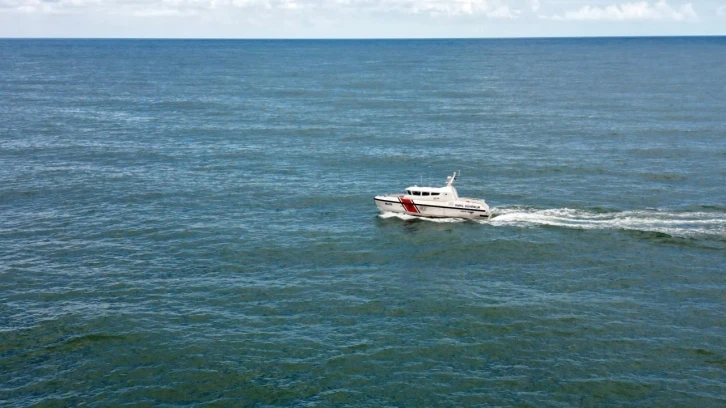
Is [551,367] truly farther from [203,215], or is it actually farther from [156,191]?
[156,191]

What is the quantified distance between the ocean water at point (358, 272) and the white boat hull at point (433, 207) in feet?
4.48

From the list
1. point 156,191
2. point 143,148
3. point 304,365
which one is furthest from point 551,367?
point 143,148

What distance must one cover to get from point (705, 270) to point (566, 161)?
47731 mm

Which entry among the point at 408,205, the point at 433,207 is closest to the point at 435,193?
the point at 433,207

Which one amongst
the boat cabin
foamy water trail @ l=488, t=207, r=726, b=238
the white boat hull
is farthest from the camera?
the boat cabin

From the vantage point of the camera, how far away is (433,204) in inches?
3688

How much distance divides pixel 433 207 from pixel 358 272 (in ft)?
69.6

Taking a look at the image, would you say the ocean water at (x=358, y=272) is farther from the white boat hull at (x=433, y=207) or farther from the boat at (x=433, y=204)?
the boat at (x=433, y=204)

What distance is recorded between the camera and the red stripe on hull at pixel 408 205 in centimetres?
9419

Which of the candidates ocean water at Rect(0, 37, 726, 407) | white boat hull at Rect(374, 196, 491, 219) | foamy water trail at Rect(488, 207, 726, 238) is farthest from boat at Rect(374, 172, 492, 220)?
foamy water trail at Rect(488, 207, 726, 238)

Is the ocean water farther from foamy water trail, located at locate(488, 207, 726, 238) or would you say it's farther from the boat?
the boat

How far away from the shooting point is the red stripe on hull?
9419 cm

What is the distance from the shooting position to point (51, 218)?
93.7 meters

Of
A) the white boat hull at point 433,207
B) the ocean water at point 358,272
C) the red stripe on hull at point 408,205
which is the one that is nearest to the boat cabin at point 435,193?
the white boat hull at point 433,207
